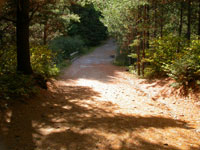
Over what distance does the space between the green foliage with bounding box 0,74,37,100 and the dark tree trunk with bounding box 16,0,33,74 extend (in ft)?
2.91

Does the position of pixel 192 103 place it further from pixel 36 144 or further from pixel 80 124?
pixel 36 144

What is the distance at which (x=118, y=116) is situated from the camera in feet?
19.3

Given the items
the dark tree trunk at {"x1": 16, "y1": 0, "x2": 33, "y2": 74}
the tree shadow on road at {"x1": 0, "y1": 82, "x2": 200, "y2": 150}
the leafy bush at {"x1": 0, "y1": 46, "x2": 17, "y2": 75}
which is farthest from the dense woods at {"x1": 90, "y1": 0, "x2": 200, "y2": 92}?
the leafy bush at {"x1": 0, "y1": 46, "x2": 17, "y2": 75}

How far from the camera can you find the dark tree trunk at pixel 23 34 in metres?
7.65

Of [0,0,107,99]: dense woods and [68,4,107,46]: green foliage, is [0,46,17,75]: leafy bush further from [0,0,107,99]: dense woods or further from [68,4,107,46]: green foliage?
[68,4,107,46]: green foliage

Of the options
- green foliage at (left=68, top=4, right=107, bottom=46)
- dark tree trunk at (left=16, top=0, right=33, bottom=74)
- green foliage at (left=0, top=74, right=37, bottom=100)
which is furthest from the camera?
green foliage at (left=68, top=4, right=107, bottom=46)

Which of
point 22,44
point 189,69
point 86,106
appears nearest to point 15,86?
point 22,44

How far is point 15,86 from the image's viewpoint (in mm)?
6590

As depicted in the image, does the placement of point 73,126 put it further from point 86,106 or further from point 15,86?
point 15,86

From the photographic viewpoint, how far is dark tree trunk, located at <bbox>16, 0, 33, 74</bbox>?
7648 mm

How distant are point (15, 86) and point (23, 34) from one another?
7.56 ft

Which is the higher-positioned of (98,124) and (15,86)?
(15,86)

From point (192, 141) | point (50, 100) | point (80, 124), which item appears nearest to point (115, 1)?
point (50, 100)

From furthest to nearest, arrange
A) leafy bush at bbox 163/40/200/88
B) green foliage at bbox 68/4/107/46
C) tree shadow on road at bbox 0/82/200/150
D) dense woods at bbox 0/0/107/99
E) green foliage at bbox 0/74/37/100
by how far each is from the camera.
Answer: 1. green foliage at bbox 68/4/107/46
2. leafy bush at bbox 163/40/200/88
3. dense woods at bbox 0/0/107/99
4. green foliage at bbox 0/74/37/100
5. tree shadow on road at bbox 0/82/200/150
